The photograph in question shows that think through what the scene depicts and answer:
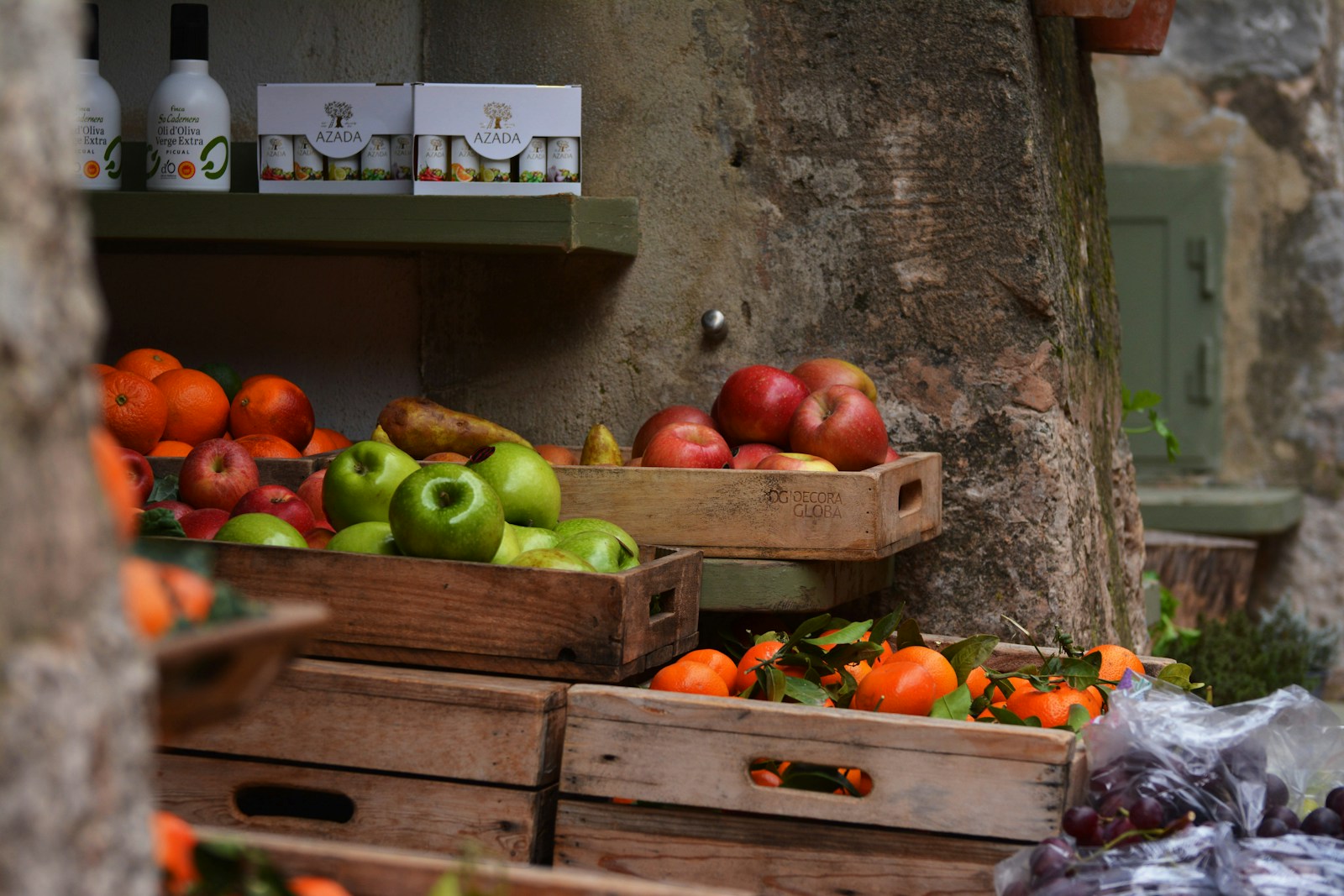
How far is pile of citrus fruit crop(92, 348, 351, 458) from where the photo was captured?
2170 millimetres

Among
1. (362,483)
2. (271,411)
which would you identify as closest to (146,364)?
(271,411)

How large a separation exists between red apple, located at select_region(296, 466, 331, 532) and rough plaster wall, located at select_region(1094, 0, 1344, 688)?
377 centimetres

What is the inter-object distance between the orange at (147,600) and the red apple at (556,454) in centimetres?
147

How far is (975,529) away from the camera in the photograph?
2289mm

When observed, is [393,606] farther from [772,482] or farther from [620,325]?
[620,325]

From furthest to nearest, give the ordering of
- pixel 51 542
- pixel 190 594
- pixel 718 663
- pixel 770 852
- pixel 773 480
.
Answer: pixel 773 480 → pixel 718 663 → pixel 770 852 → pixel 190 594 → pixel 51 542

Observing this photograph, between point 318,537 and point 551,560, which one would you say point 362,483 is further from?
point 551,560

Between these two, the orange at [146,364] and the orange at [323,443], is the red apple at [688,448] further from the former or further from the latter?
the orange at [146,364]

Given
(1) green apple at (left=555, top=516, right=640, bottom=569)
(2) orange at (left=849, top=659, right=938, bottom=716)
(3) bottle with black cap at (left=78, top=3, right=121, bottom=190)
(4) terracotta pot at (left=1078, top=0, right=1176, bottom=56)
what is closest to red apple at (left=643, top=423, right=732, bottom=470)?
(1) green apple at (left=555, top=516, right=640, bottom=569)

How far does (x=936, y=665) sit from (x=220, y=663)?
1.13m

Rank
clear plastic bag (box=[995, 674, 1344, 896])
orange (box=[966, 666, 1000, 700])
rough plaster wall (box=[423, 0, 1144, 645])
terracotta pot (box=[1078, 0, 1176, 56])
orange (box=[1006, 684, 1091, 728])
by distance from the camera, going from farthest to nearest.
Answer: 1. terracotta pot (box=[1078, 0, 1176, 56])
2. rough plaster wall (box=[423, 0, 1144, 645])
3. orange (box=[966, 666, 1000, 700])
4. orange (box=[1006, 684, 1091, 728])
5. clear plastic bag (box=[995, 674, 1344, 896])

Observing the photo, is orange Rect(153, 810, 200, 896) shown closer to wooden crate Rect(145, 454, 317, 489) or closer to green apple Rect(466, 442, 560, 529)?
green apple Rect(466, 442, 560, 529)

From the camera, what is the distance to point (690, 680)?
1.62 metres

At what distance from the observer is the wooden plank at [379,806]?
155cm
